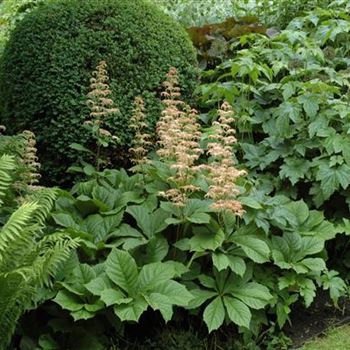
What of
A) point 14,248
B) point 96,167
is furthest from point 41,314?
point 96,167

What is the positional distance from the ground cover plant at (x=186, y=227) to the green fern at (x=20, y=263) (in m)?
0.01

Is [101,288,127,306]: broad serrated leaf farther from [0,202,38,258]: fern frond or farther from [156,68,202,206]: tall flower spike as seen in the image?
[156,68,202,206]: tall flower spike

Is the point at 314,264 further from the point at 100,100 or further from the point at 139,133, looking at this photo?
the point at 100,100

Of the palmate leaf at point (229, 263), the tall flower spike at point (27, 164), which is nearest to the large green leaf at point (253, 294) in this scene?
the palmate leaf at point (229, 263)

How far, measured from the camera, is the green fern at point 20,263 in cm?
322

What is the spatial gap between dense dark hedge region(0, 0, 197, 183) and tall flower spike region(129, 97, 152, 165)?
112 millimetres

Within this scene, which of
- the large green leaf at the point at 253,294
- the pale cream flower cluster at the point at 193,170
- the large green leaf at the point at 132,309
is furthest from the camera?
the pale cream flower cluster at the point at 193,170

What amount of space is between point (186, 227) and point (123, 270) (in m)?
0.60

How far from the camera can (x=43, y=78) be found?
4.99 meters

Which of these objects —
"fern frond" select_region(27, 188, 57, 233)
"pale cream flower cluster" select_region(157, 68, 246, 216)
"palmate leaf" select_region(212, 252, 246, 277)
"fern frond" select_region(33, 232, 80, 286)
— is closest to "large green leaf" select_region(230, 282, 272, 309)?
"palmate leaf" select_region(212, 252, 246, 277)

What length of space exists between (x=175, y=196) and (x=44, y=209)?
857 mm

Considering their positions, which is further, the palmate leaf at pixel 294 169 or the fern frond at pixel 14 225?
the palmate leaf at pixel 294 169

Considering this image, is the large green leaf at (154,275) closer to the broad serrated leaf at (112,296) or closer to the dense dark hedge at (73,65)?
the broad serrated leaf at (112,296)

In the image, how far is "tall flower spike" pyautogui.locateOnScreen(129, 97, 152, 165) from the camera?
4.58 metres
